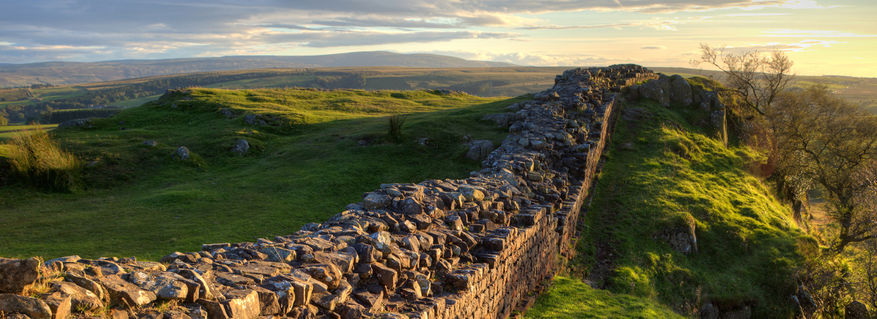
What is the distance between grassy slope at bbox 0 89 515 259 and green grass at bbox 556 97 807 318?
21.6 feet

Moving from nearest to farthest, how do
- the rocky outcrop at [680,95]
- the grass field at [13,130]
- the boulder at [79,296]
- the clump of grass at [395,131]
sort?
the boulder at [79,296]
the grass field at [13,130]
the clump of grass at [395,131]
the rocky outcrop at [680,95]

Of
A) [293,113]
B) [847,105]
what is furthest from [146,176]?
[847,105]

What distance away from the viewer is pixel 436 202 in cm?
1018

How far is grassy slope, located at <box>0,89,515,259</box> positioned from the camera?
14.0 metres

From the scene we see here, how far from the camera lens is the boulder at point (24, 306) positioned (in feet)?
12.5

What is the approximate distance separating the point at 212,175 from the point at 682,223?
66.9ft

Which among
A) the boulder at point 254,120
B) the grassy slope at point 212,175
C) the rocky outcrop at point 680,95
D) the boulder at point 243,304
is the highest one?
the rocky outcrop at point 680,95

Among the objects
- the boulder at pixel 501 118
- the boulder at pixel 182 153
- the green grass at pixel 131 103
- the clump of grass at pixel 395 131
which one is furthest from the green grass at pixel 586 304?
the green grass at pixel 131 103

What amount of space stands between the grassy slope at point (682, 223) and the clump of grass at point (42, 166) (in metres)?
19.3

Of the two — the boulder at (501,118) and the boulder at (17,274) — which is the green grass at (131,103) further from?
the boulder at (17,274)

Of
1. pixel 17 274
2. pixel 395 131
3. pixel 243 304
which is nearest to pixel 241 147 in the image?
pixel 395 131

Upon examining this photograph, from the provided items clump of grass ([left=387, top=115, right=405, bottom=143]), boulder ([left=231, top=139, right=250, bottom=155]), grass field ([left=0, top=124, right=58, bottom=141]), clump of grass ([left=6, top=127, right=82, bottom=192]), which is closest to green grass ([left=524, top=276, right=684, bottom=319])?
clump of grass ([left=387, top=115, right=405, bottom=143])

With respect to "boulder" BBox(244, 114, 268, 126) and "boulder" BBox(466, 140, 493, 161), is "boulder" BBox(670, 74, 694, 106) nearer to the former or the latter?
"boulder" BBox(466, 140, 493, 161)

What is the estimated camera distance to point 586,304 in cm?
1188
